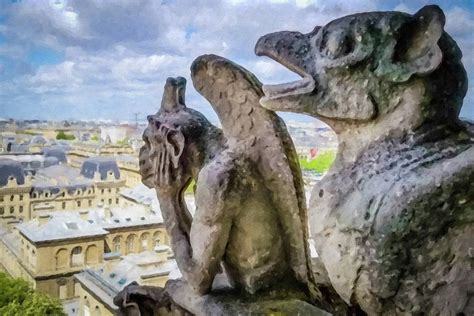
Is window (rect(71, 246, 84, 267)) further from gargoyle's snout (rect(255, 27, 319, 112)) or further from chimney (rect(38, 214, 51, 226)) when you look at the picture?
gargoyle's snout (rect(255, 27, 319, 112))

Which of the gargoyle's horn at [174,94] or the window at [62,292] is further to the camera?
the window at [62,292]

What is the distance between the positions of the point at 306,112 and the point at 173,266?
4.57ft

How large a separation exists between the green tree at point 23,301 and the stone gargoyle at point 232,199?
1.15m

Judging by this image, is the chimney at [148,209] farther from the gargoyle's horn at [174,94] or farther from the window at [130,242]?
the gargoyle's horn at [174,94]

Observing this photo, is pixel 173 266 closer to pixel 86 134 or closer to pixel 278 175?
pixel 86 134

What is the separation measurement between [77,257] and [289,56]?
69.5 inches

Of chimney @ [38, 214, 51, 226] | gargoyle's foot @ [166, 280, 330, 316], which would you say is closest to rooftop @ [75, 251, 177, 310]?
chimney @ [38, 214, 51, 226]

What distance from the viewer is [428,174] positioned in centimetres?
98

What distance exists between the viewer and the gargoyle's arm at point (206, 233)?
4.42ft

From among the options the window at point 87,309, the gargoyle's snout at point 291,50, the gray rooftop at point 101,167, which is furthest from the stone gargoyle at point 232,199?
the gray rooftop at point 101,167

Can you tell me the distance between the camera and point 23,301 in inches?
102

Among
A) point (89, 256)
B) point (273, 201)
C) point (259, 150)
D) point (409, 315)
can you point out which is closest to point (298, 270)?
point (273, 201)

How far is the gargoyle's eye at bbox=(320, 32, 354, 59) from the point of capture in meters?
1.05

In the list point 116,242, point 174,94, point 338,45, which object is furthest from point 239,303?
point 116,242
